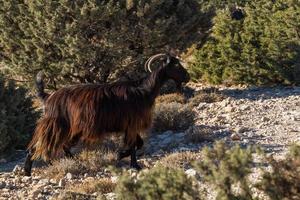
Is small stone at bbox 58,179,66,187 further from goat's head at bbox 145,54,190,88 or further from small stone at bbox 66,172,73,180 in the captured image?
goat's head at bbox 145,54,190,88

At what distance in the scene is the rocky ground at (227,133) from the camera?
7.17 m

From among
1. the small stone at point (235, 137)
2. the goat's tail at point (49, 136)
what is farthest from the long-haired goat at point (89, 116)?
the small stone at point (235, 137)

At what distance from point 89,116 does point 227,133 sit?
2782 mm

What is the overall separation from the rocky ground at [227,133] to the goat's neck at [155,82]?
0.92 m

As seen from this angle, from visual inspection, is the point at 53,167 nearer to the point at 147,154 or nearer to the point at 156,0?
the point at 147,154

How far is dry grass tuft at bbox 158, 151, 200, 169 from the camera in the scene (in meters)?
7.69

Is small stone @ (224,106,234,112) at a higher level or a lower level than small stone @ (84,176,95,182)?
higher

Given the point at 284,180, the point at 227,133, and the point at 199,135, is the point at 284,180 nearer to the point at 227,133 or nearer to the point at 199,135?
the point at 199,135

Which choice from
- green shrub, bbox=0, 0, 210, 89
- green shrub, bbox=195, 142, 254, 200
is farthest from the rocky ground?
green shrub, bbox=195, 142, 254, 200

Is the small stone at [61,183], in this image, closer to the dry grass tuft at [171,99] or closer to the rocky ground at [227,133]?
the rocky ground at [227,133]

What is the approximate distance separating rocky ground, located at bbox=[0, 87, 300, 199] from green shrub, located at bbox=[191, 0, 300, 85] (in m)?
1.18

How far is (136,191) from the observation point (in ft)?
13.5

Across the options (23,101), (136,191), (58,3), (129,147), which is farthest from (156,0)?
(136,191)

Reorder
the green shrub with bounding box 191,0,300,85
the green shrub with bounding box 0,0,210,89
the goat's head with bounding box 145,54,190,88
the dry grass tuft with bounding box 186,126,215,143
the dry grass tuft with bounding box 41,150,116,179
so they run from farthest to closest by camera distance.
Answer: the green shrub with bounding box 191,0,300,85
the green shrub with bounding box 0,0,210,89
the dry grass tuft with bounding box 186,126,215,143
the goat's head with bounding box 145,54,190,88
the dry grass tuft with bounding box 41,150,116,179
